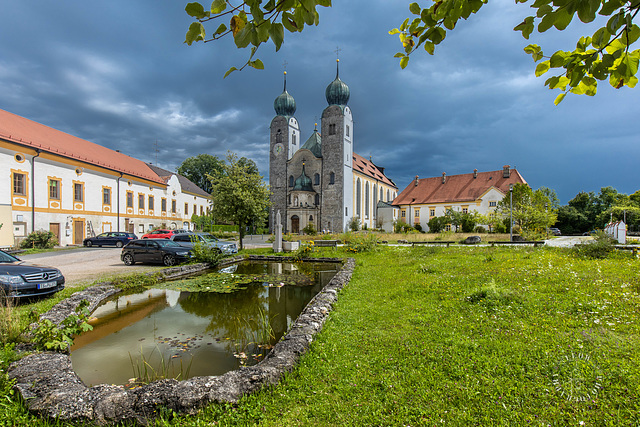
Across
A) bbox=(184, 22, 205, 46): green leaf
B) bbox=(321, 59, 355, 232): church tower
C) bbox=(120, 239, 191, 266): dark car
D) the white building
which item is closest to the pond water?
bbox=(184, 22, 205, 46): green leaf

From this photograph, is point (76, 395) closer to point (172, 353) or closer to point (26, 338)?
point (172, 353)

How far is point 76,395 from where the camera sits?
3240 mm

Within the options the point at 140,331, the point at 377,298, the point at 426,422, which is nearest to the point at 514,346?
the point at 426,422

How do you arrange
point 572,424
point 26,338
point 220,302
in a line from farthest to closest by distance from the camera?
point 220,302 < point 26,338 < point 572,424

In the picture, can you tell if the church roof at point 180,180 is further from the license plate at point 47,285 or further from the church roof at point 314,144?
the license plate at point 47,285

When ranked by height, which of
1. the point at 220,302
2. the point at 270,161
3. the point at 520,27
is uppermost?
the point at 270,161

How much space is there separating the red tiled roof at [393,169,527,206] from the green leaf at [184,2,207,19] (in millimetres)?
53104

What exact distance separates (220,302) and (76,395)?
16.7ft

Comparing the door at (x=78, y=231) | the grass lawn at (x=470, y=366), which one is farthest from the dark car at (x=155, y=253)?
the door at (x=78, y=231)

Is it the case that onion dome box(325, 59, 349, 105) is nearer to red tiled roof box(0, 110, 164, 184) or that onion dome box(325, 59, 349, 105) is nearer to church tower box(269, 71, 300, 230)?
church tower box(269, 71, 300, 230)

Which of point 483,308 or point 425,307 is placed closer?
point 483,308

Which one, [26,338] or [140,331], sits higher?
[26,338]

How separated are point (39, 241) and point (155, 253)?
51.0 ft

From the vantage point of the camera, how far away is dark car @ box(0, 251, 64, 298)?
6.85 meters
